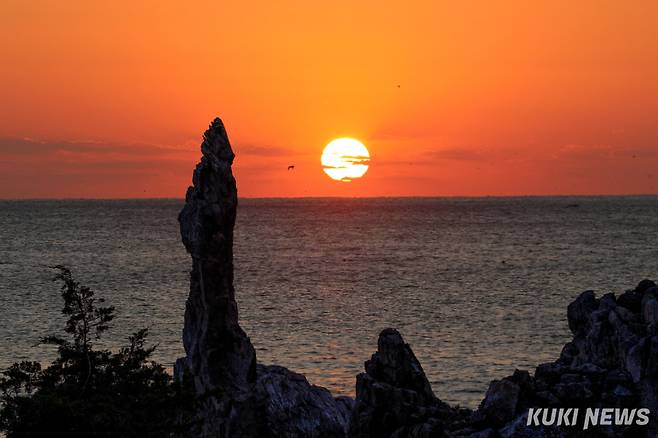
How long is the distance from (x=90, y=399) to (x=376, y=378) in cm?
1184

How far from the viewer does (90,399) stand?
29016 millimetres

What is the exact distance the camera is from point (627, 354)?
39.0 metres

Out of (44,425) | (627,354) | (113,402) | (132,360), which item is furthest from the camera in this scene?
(627,354)

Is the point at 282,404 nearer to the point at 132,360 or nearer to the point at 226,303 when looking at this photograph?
the point at 226,303

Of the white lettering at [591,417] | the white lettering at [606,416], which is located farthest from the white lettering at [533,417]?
the white lettering at [606,416]

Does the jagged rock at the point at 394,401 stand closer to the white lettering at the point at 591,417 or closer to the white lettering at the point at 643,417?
the white lettering at the point at 591,417

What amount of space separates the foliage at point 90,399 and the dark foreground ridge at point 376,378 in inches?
74.4

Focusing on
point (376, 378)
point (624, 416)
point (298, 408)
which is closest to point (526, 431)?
point (624, 416)

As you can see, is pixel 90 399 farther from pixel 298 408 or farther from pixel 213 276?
pixel 213 276

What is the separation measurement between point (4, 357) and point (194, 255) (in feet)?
97.4

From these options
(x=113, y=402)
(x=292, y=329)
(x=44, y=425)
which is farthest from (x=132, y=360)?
(x=292, y=329)

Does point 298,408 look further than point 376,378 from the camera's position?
Yes

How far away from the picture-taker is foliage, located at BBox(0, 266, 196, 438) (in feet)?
89.8

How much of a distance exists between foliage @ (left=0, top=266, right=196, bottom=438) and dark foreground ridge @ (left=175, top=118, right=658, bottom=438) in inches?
74.4
